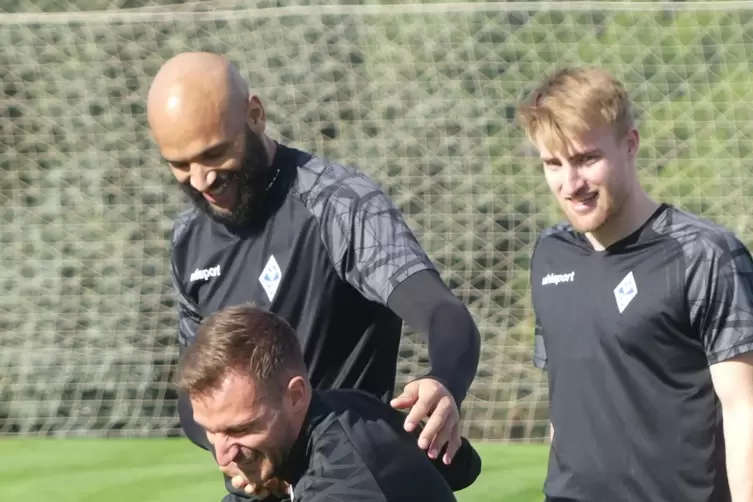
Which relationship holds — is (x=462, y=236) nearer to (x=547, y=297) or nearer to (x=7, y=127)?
(x=7, y=127)

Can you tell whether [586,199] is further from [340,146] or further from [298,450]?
[340,146]

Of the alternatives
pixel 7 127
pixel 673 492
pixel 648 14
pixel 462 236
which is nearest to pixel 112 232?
pixel 7 127

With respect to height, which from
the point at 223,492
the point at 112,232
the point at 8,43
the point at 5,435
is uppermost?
the point at 8,43

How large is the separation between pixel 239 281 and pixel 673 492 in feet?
3.61

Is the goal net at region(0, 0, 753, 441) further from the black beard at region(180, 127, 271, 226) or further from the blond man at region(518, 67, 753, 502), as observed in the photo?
the black beard at region(180, 127, 271, 226)

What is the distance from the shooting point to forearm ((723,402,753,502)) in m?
2.68

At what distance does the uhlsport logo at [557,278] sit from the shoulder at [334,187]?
50 cm

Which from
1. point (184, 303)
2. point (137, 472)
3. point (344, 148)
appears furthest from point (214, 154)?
point (344, 148)

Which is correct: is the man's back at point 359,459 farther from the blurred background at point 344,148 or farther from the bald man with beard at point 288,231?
the blurred background at point 344,148

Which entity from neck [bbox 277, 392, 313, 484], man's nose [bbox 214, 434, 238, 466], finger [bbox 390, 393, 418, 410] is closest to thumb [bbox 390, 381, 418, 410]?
finger [bbox 390, 393, 418, 410]

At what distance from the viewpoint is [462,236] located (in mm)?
7531

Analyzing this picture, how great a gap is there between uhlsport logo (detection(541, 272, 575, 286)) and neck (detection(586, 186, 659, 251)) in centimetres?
14

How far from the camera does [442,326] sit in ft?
8.23

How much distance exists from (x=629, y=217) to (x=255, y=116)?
2.89 ft
